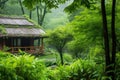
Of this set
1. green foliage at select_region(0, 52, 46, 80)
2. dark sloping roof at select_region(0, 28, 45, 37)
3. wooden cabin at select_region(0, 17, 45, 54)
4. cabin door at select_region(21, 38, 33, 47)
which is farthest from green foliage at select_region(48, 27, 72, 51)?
green foliage at select_region(0, 52, 46, 80)

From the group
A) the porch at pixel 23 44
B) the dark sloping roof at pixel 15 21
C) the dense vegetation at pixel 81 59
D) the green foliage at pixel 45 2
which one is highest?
the green foliage at pixel 45 2

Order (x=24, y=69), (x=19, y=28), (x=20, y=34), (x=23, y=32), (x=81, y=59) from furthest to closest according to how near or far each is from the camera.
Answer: (x=19, y=28) < (x=23, y=32) < (x=20, y=34) < (x=81, y=59) < (x=24, y=69)

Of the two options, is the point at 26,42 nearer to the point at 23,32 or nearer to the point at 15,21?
the point at 15,21

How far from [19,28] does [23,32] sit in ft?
3.60

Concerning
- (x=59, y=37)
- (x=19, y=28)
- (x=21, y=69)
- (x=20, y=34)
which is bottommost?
(x=20, y=34)

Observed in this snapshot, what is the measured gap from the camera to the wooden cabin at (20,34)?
3112cm

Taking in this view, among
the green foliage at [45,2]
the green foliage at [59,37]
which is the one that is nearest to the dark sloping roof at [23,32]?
the green foliage at [59,37]

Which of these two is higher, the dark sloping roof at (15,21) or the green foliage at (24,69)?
the green foliage at (24,69)

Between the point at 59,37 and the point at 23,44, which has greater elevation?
the point at 59,37

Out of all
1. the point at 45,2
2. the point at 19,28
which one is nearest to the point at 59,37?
the point at 19,28

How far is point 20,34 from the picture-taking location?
3109 cm

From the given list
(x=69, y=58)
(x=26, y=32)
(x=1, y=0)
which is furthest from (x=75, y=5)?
(x=1, y=0)

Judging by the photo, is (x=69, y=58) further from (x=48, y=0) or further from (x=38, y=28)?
(x=48, y=0)

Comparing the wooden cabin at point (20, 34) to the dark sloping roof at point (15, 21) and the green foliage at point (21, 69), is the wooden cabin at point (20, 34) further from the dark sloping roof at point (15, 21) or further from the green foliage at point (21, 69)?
the green foliage at point (21, 69)
